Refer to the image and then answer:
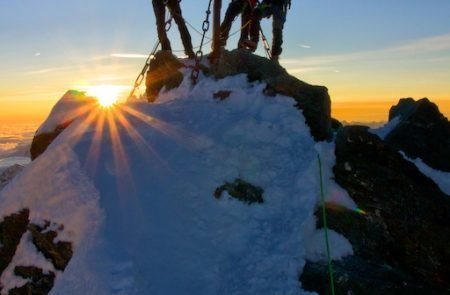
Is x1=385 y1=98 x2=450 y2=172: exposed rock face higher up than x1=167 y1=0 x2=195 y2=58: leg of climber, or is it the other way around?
x1=167 y1=0 x2=195 y2=58: leg of climber

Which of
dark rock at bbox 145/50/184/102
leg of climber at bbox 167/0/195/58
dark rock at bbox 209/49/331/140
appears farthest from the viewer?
Answer: dark rock at bbox 145/50/184/102

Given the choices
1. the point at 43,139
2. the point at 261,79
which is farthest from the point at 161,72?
the point at 43,139

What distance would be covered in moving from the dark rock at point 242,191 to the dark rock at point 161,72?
20.0 feet

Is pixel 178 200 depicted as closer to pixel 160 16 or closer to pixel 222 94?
pixel 222 94

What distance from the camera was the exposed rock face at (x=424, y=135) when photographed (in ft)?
46.7

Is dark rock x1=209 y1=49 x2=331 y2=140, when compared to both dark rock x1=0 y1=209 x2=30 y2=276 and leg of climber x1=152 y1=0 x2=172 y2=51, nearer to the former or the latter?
leg of climber x1=152 y1=0 x2=172 y2=51

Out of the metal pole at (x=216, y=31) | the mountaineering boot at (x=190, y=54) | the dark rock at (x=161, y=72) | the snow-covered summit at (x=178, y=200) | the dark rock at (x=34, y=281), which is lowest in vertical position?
the dark rock at (x=34, y=281)

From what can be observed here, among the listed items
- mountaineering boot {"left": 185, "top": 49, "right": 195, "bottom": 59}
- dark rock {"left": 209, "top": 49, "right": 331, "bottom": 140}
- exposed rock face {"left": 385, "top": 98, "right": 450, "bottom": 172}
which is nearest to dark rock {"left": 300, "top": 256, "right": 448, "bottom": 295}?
dark rock {"left": 209, "top": 49, "right": 331, "bottom": 140}

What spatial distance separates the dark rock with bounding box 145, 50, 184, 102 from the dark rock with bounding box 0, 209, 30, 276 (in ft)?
20.1

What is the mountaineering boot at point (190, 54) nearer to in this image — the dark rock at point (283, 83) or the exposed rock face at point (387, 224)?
the dark rock at point (283, 83)

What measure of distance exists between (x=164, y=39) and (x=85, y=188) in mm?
7256

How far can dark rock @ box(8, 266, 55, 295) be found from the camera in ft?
23.8

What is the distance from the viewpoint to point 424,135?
14.7m

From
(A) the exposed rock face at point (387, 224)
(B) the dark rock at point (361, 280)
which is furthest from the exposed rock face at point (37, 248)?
(A) the exposed rock face at point (387, 224)
